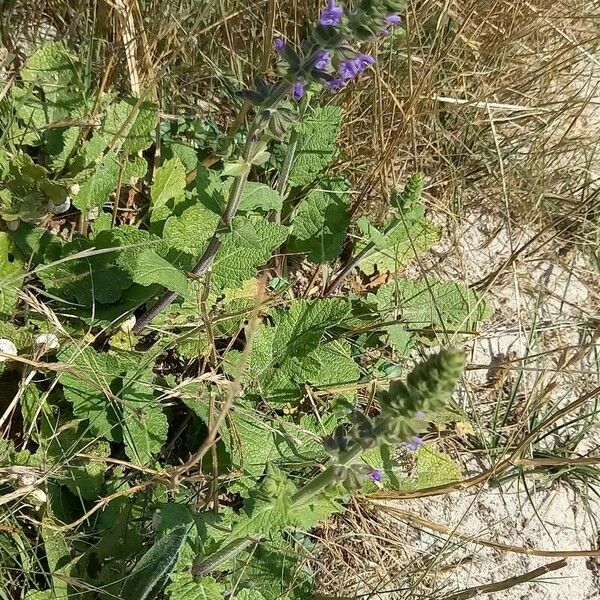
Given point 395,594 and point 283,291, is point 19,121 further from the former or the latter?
point 395,594

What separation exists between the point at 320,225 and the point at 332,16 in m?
0.94

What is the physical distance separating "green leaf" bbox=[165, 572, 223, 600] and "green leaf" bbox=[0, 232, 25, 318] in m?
0.83

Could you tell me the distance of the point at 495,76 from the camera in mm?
2779

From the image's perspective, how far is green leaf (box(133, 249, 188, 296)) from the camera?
5.90 feet

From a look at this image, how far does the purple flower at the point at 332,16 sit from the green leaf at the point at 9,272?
101 cm

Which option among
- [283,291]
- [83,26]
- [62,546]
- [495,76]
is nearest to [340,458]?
[62,546]

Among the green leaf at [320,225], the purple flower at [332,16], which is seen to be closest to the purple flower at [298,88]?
the purple flower at [332,16]

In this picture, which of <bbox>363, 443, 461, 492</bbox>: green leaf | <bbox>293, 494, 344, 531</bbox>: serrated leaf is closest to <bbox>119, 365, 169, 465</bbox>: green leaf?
<bbox>293, 494, 344, 531</bbox>: serrated leaf

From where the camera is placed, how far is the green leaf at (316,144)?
229 centimetres

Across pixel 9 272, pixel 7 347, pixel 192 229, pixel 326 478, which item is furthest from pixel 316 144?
pixel 326 478

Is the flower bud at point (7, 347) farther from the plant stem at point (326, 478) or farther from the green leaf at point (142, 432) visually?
the plant stem at point (326, 478)

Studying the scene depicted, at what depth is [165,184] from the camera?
2164 millimetres

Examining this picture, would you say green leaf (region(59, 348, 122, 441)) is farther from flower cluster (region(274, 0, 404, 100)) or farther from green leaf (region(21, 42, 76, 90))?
flower cluster (region(274, 0, 404, 100))

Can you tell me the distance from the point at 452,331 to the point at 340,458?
4.08 ft
